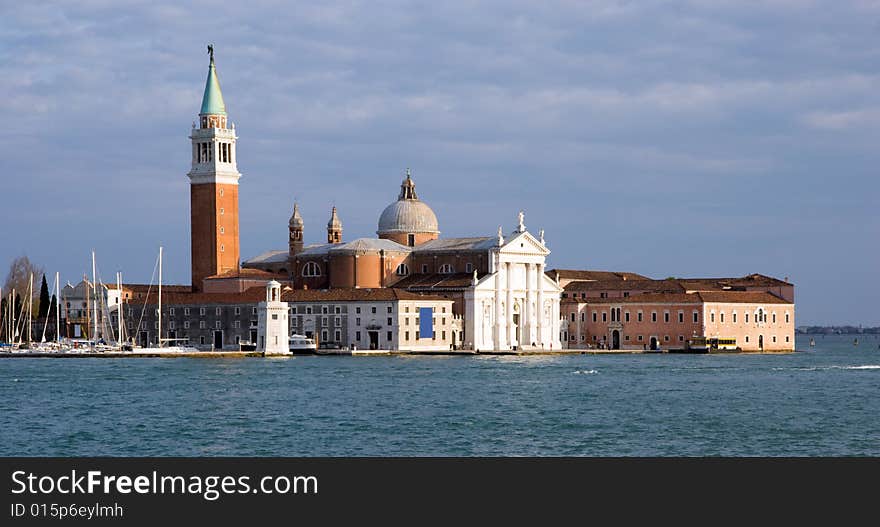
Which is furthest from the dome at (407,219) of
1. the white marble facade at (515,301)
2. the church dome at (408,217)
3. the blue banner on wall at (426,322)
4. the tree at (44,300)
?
the tree at (44,300)

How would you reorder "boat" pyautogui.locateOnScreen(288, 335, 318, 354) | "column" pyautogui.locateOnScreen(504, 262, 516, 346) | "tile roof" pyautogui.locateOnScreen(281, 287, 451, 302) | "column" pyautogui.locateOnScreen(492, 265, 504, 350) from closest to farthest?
"boat" pyautogui.locateOnScreen(288, 335, 318, 354) < "tile roof" pyautogui.locateOnScreen(281, 287, 451, 302) < "column" pyautogui.locateOnScreen(492, 265, 504, 350) < "column" pyautogui.locateOnScreen(504, 262, 516, 346)

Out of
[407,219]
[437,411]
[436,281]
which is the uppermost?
[407,219]

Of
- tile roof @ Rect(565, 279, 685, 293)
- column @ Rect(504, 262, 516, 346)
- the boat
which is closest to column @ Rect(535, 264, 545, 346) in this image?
column @ Rect(504, 262, 516, 346)

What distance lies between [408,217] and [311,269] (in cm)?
540

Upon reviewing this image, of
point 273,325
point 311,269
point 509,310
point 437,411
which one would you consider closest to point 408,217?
point 311,269

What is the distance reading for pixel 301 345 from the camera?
6366cm

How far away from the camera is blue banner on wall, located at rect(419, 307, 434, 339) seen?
64.2 meters

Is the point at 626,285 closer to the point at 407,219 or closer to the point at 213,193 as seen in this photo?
the point at 407,219

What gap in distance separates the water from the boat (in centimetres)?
1203

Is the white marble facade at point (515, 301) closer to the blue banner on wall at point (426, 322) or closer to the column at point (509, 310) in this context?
the column at point (509, 310)

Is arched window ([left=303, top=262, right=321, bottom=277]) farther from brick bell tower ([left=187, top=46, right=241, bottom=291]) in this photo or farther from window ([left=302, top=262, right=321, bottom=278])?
brick bell tower ([left=187, top=46, right=241, bottom=291])

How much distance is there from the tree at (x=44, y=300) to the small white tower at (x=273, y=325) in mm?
17194
